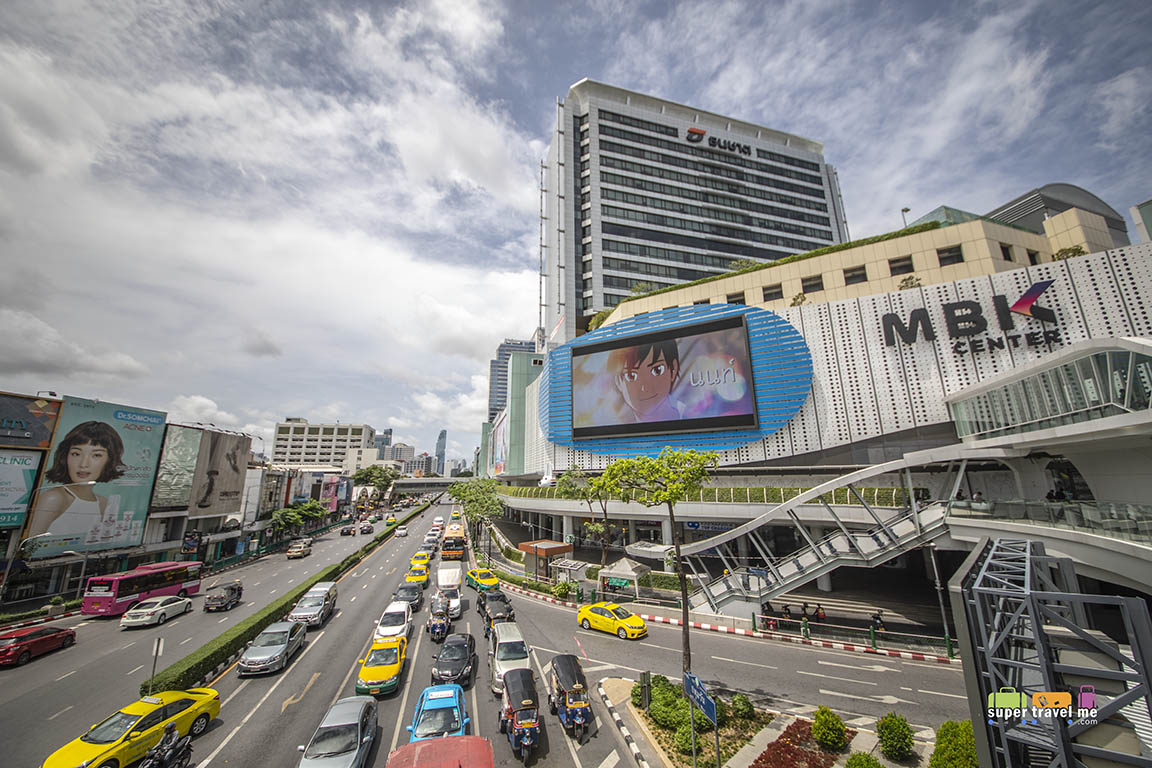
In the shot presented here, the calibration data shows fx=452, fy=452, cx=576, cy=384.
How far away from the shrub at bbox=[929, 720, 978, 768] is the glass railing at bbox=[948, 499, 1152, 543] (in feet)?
29.5

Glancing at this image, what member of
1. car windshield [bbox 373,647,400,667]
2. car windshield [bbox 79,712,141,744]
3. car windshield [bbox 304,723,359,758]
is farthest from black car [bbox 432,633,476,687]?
car windshield [bbox 79,712,141,744]

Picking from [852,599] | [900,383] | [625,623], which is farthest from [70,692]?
[900,383]

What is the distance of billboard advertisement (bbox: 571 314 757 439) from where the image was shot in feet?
135

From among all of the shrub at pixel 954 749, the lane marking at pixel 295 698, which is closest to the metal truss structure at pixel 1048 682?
the shrub at pixel 954 749

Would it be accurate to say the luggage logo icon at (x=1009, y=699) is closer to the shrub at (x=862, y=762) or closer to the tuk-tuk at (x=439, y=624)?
the shrub at (x=862, y=762)

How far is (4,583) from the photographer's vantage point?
2866cm

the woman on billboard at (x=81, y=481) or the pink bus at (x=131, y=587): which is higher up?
the woman on billboard at (x=81, y=481)

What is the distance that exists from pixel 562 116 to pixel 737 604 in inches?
3270

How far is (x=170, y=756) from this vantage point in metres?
12.3

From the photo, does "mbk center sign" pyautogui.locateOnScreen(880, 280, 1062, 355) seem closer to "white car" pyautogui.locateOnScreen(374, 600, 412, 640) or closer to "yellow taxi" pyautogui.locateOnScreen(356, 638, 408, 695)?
"white car" pyautogui.locateOnScreen(374, 600, 412, 640)

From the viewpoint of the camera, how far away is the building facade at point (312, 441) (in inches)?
6850

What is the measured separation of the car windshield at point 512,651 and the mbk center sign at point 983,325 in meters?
34.2

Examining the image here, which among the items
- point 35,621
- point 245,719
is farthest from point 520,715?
point 35,621

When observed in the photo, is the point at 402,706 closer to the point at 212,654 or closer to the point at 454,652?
the point at 454,652
